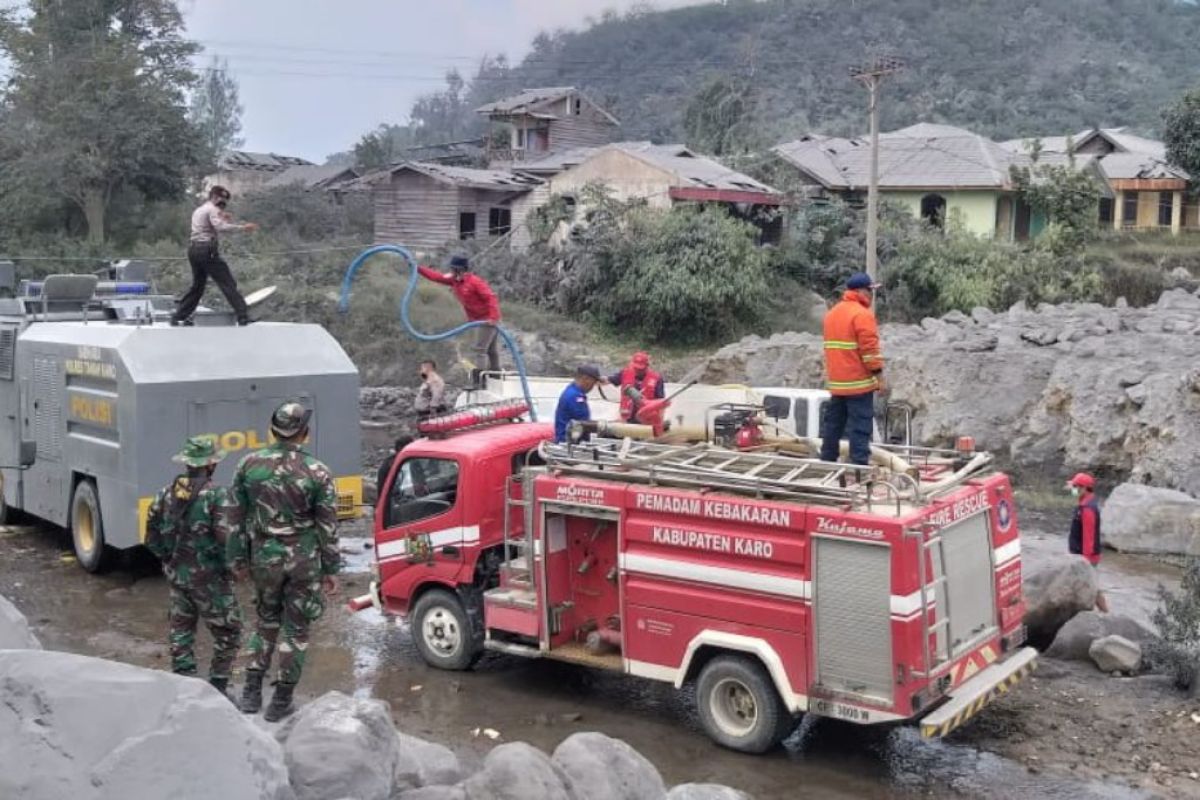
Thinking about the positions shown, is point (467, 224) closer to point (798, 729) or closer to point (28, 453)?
point (28, 453)

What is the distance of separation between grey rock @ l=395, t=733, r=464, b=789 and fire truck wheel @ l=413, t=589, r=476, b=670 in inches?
119

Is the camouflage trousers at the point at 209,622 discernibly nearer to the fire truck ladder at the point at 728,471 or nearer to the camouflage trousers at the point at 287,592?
the camouflage trousers at the point at 287,592

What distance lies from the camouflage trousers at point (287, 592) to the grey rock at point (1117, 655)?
6.30 m

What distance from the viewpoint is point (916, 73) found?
3935 inches

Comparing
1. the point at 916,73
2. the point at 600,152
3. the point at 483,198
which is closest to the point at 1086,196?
the point at 600,152

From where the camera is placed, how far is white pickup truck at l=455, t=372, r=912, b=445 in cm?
1478

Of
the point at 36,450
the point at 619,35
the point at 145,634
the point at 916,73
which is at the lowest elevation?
the point at 145,634

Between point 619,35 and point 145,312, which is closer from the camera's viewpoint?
point 145,312

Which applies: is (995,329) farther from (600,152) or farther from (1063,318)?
(600,152)

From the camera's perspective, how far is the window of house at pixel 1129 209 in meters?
46.2

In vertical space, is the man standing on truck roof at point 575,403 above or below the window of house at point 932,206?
below

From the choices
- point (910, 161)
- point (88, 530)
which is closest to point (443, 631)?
point (88, 530)

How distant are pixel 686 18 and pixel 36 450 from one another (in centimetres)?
13180

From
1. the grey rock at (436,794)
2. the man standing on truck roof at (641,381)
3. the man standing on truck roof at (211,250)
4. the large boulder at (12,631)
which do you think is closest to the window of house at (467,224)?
the man standing on truck roof at (211,250)
